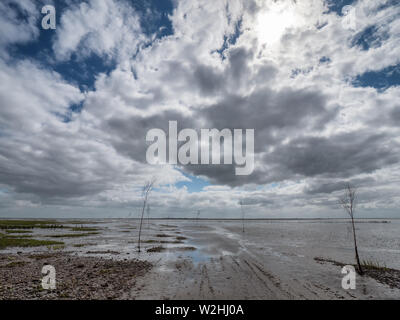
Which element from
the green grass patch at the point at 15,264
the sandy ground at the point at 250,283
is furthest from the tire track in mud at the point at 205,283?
the green grass patch at the point at 15,264

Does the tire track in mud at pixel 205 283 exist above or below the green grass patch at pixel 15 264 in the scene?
above

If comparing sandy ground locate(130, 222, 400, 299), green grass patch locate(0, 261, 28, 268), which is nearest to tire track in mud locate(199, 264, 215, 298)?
sandy ground locate(130, 222, 400, 299)

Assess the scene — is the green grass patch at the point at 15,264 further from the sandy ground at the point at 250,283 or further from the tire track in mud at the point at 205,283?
the tire track in mud at the point at 205,283

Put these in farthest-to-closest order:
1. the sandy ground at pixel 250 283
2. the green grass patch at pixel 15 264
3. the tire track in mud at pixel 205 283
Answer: the green grass patch at pixel 15 264, the tire track in mud at pixel 205 283, the sandy ground at pixel 250 283

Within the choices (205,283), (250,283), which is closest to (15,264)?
(205,283)

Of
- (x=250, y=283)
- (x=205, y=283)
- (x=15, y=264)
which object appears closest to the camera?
(x=205, y=283)

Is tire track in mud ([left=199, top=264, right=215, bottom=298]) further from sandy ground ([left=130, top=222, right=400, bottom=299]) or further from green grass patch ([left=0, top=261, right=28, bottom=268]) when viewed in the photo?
green grass patch ([left=0, top=261, right=28, bottom=268])

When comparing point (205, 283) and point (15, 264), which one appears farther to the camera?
point (15, 264)

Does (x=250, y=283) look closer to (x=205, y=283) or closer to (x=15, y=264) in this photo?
(x=205, y=283)

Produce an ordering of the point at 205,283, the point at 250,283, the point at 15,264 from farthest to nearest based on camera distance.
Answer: the point at 15,264
the point at 250,283
the point at 205,283
